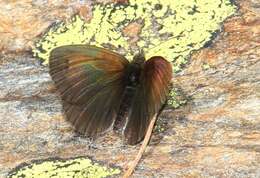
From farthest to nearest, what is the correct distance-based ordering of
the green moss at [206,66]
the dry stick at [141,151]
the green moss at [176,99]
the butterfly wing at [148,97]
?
the green moss at [206,66] → the green moss at [176,99] → the dry stick at [141,151] → the butterfly wing at [148,97]

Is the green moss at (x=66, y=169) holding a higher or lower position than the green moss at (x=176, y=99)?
lower

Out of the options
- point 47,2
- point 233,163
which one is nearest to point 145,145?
point 233,163

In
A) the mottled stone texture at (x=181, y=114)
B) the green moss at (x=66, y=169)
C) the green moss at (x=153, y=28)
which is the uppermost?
the green moss at (x=153, y=28)

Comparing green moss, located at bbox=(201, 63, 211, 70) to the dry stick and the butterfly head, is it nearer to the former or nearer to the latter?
the butterfly head

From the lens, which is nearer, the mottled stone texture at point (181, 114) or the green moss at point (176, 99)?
the mottled stone texture at point (181, 114)

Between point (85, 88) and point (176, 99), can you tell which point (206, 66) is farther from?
point (85, 88)

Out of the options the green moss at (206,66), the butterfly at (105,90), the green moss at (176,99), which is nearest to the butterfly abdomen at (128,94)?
the butterfly at (105,90)

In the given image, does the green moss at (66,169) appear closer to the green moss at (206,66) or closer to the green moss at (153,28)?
the green moss at (153,28)

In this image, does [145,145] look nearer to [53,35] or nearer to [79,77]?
[79,77]
